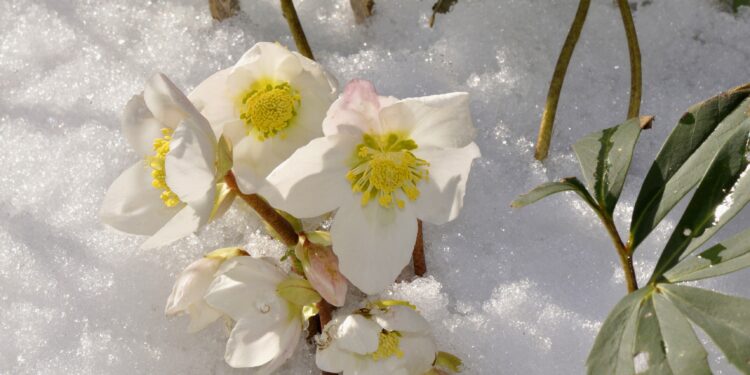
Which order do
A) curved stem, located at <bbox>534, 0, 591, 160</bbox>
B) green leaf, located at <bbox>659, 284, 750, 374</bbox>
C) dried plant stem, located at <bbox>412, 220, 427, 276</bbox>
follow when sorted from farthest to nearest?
curved stem, located at <bbox>534, 0, 591, 160</bbox> < dried plant stem, located at <bbox>412, 220, 427, 276</bbox> < green leaf, located at <bbox>659, 284, 750, 374</bbox>

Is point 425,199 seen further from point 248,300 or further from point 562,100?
point 562,100

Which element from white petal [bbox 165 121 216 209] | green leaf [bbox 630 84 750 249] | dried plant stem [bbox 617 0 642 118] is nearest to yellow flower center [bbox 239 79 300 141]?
white petal [bbox 165 121 216 209]

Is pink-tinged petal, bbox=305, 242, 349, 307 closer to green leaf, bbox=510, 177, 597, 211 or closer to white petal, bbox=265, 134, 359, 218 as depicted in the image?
white petal, bbox=265, 134, 359, 218

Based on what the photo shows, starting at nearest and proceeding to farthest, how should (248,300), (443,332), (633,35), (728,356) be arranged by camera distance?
(728,356) → (248,300) → (443,332) → (633,35)

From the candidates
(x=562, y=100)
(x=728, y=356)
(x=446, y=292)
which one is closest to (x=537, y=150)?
(x=562, y=100)

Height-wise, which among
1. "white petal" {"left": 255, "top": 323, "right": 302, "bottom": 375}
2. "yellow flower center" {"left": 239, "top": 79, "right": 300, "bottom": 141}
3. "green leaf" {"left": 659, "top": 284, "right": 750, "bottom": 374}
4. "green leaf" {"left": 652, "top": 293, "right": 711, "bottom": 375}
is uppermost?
"yellow flower center" {"left": 239, "top": 79, "right": 300, "bottom": 141}

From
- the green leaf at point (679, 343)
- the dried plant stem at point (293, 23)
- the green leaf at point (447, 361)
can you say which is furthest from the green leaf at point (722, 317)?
the dried plant stem at point (293, 23)

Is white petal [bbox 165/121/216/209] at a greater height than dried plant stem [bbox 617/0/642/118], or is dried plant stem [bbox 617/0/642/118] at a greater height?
white petal [bbox 165/121/216/209]
